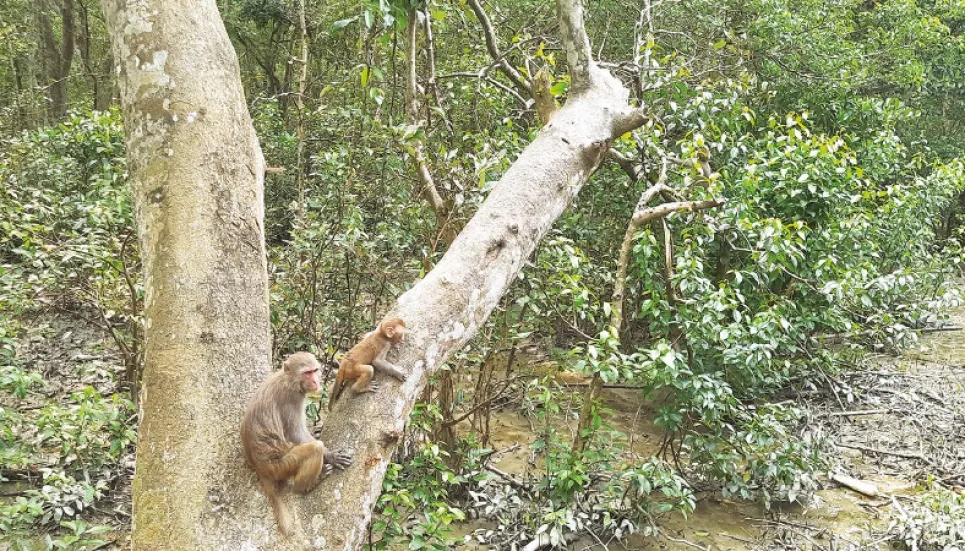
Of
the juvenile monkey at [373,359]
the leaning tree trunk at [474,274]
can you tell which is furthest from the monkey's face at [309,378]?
the leaning tree trunk at [474,274]

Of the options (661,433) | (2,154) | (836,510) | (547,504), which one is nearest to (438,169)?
(547,504)

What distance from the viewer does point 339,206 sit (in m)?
5.51

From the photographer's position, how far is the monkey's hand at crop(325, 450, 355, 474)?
6.06ft

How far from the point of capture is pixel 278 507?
67.9 inches

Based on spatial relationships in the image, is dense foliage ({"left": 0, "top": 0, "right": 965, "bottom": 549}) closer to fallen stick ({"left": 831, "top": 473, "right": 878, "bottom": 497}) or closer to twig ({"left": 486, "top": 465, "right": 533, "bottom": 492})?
twig ({"left": 486, "top": 465, "right": 533, "bottom": 492})

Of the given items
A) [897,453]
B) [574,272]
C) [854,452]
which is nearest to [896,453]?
[897,453]

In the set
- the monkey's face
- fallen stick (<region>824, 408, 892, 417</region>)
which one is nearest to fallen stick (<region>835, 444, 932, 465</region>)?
fallen stick (<region>824, 408, 892, 417</region>)

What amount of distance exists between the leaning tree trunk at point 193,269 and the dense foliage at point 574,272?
1103 millimetres

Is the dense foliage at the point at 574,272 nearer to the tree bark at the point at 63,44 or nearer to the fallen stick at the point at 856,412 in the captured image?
the fallen stick at the point at 856,412

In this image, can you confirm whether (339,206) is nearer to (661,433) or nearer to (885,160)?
(661,433)

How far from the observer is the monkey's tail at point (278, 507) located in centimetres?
169

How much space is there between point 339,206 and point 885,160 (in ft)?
20.6

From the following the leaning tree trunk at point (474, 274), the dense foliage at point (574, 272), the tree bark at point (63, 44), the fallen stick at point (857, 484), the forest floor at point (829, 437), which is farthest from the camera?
the tree bark at point (63, 44)

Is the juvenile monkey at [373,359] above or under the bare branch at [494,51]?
under
